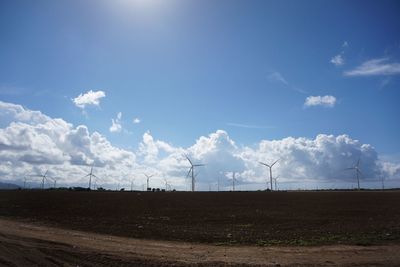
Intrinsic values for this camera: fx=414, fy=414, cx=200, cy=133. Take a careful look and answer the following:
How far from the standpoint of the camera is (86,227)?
3012 centimetres

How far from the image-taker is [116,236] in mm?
25531

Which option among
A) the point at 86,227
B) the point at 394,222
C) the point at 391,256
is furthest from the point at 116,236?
the point at 394,222

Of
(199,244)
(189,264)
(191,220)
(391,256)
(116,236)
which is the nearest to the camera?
(189,264)

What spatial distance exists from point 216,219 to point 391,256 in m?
19.0

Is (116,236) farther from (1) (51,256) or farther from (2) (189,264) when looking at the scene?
(2) (189,264)

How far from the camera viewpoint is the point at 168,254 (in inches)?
762

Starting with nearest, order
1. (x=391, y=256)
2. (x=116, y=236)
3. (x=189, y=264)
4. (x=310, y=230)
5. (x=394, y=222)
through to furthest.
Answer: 1. (x=189, y=264)
2. (x=391, y=256)
3. (x=116, y=236)
4. (x=310, y=230)
5. (x=394, y=222)

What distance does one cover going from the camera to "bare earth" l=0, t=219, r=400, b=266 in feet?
56.1

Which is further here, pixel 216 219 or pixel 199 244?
pixel 216 219

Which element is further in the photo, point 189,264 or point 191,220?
point 191,220

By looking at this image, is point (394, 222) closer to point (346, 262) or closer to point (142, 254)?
point (346, 262)

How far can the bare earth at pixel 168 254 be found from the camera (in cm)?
1709

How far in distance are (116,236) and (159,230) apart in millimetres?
3704

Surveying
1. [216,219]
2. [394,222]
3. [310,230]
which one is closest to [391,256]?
[310,230]
